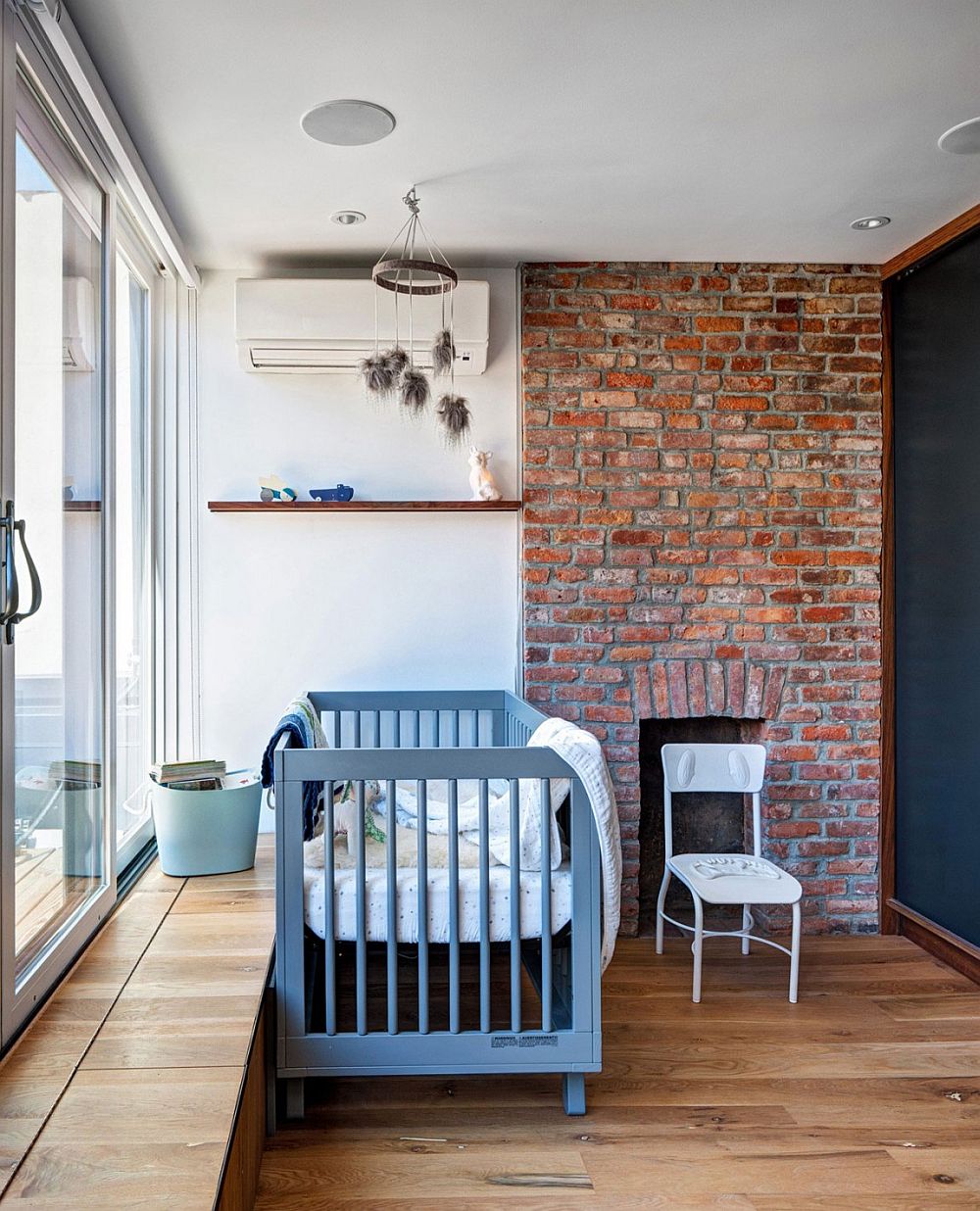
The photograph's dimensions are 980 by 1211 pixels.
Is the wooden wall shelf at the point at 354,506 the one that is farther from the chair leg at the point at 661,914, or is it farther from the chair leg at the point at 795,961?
the chair leg at the point at 795,961

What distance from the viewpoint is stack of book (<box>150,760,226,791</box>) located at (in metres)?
3.00

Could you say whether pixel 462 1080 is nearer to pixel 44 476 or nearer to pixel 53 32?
pixel 44 476

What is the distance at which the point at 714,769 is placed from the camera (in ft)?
11.2

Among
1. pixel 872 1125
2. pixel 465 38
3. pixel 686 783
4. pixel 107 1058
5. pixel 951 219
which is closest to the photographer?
pixel 107 1058

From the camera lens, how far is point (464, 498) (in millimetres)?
3564

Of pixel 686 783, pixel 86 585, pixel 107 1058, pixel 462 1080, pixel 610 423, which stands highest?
pixel 610 423

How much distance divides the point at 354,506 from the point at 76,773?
1413 millimetres

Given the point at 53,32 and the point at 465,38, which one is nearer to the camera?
the point at 53,32

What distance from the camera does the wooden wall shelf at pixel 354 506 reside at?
A: 3.41 metres

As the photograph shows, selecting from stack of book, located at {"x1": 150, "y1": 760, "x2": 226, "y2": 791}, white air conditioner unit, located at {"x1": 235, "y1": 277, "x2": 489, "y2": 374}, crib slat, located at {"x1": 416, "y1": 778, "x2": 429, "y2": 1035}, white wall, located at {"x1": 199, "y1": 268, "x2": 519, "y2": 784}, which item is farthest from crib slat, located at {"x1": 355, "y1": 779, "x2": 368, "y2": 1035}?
white air conditioner unit, located at {"x1": 235, "y1": 277, "x2": 489, "y2": 374}

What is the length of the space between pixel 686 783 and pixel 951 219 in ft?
6.56

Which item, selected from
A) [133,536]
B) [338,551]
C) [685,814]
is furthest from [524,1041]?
[133,536]

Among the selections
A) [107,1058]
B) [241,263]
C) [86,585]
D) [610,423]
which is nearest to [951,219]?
[610,423]

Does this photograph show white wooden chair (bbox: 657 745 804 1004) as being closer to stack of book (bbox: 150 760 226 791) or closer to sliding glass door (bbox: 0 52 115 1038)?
stack of book (bbox: 150 760 226 791)
